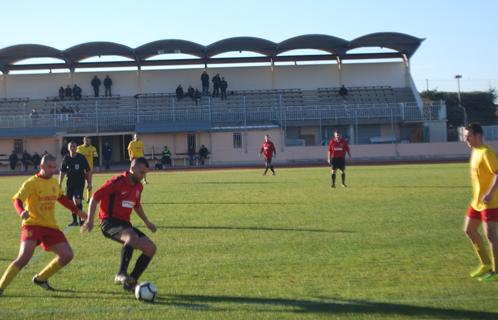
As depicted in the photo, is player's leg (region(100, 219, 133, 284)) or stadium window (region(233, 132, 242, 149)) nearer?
player's leg (region(100, 219, 133, 284))

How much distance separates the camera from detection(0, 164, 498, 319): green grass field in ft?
22.7

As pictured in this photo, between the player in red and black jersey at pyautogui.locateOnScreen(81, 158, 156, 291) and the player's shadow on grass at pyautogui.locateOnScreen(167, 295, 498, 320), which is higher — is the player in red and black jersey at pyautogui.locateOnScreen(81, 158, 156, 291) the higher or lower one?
the higher one

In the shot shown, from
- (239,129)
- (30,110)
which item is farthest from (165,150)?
(30,110)

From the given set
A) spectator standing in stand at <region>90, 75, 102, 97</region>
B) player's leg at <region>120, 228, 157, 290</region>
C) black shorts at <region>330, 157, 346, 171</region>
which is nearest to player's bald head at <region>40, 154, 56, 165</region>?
player's leg at <region>120, 228, 157, 290</region>

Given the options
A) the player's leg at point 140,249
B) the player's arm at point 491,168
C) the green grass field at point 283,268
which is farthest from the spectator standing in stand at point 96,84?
the player's arm at point 491,168

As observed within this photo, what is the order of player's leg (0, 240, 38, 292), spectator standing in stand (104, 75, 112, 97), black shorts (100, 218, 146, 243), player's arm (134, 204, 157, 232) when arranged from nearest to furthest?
player's leg (0, 240, 38, 292)
black shorts (100, 218, 146, 243)
player's arm (134, 204, 157, 232)
spectator standing in stand (104, 75, 112, 97)

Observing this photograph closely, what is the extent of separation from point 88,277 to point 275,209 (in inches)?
302

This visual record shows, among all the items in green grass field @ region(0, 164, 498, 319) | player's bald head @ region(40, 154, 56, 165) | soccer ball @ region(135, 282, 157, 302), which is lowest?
Answer: green grass field @ region(0, 164, 498, 319)

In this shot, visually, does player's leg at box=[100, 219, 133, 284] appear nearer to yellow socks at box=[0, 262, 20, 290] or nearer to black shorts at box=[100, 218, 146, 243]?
black shorts at box=[100, 218, 146, 243]

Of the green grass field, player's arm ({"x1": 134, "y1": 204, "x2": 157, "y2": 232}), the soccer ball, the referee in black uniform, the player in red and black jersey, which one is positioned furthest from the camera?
the referee in black uniform

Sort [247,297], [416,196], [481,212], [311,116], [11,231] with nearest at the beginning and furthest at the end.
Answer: [247,297], [481,212], [11,231], [416,196], [311,116]

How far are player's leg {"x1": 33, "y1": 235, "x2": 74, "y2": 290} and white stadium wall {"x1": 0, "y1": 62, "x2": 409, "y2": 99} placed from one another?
48.7 metres

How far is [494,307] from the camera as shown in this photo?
677 centimetres

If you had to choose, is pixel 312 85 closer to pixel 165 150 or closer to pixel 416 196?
pixel 165 150
